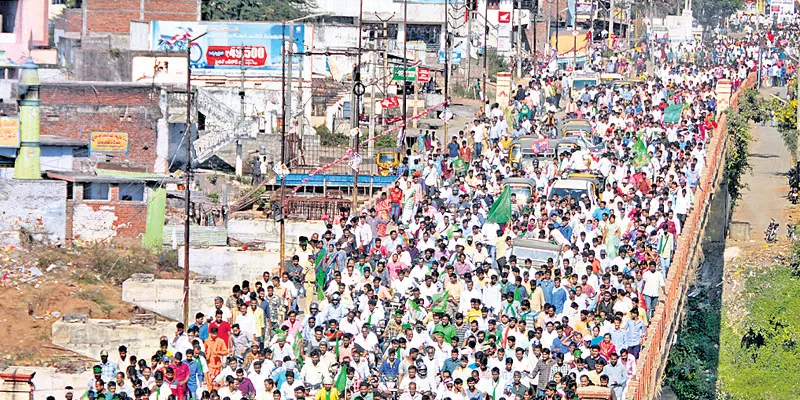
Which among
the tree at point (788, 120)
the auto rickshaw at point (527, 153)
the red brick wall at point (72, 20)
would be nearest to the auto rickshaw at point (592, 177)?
the auto rickshaw at point (527, 153)

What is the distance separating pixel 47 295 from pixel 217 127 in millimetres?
16889

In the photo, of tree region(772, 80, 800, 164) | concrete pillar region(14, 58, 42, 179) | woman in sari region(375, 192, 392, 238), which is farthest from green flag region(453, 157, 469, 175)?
tree region(772, 80, 800, 164)

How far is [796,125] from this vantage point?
46.7 m

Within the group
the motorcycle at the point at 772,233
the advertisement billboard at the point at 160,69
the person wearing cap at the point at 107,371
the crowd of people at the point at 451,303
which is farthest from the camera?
the advertisement billboard at the point at 160,69

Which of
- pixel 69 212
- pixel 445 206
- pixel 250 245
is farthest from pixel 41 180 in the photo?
pixel 445 206

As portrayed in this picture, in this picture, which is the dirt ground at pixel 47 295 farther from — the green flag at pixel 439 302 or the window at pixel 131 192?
the green flag at pixel 439 302

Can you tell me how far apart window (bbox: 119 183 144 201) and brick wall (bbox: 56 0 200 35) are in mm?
23503

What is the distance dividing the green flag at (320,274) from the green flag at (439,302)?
181 cm

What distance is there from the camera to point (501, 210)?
94.4 ft

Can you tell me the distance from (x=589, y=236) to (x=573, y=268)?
1.80 meters

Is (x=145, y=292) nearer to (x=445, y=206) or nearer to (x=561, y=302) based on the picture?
(x=445, y=206)

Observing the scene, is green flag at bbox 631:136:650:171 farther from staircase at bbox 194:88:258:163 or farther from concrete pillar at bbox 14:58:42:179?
staircase at bbox 194:88:258:163

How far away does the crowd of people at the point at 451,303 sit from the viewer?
1981 cm

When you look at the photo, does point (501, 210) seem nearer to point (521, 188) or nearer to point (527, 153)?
point (521, 188)
